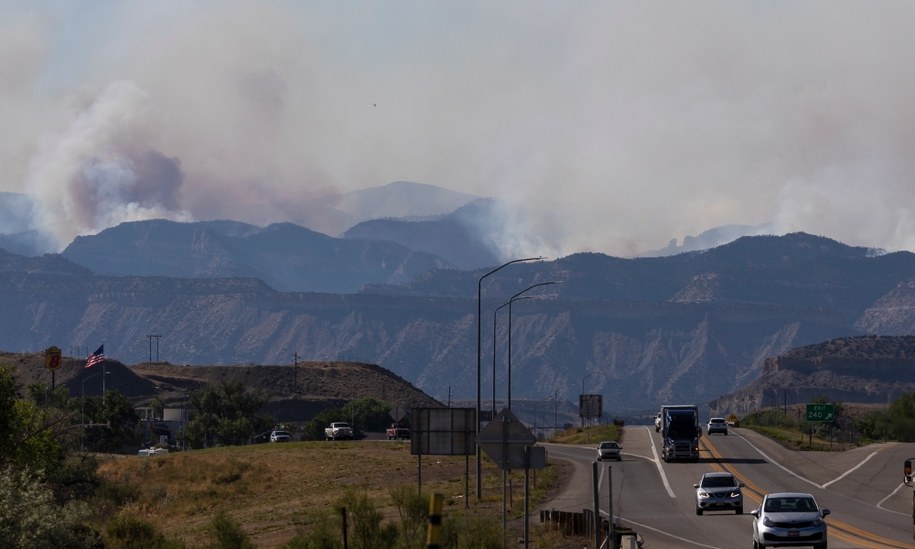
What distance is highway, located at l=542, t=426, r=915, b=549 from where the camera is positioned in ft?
161

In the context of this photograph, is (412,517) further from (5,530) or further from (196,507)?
(196,507)

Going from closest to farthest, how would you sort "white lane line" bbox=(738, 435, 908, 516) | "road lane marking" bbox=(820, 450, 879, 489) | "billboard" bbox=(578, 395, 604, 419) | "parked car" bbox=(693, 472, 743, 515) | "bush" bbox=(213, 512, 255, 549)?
"bush" bbox=(213, 512, 255, 549) → "parked car" bbox=(693, 472, 743, 515) → "white lane line" bbox=(738, 435, 908, 516) → "road lane marking" bbox=(820, 450, 879, 489) → "billboard" bbox=(578, 395, 604, 419)

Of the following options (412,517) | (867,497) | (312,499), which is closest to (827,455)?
(867,497)

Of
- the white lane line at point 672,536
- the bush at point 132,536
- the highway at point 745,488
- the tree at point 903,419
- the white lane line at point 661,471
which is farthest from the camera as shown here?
the tree at point 903,419

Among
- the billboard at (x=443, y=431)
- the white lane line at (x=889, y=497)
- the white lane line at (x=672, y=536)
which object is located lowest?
the white lane line at (x=672, y=536)

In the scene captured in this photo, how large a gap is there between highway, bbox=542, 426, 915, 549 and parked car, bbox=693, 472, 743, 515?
1.49ft

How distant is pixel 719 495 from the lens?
188 feet

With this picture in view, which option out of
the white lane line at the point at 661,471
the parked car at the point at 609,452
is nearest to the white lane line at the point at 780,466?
the white lane line at the point at 661,471

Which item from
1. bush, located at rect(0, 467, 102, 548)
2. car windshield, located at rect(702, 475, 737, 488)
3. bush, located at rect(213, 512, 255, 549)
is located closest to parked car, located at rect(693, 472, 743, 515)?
car windshield, located at rect(702, 475, 737, 488)

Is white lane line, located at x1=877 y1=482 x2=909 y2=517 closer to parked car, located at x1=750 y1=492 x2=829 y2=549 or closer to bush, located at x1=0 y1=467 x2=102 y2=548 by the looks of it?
parked car, located at x1=750 y1=492 x2=829 y2=549

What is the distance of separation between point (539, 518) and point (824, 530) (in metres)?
15.7

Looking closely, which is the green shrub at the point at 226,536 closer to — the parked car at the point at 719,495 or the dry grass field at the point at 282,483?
the dry grass field at the point at 282,483

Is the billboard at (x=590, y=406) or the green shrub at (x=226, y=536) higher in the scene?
the billboard at (x=590, y=406)

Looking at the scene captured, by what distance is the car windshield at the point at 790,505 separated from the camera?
42.5 metres
